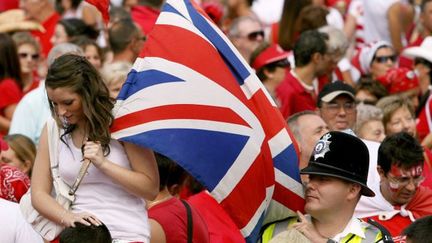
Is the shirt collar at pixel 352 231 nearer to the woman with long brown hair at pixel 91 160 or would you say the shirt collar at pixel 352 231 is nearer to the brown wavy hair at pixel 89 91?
the woman with long brown hair at pixel 91 160

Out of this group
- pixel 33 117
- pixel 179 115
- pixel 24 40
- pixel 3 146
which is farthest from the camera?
pixel 24 40

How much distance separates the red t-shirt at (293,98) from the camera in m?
11.7

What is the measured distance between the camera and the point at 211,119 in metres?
7.53

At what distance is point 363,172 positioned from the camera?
23.8 feet

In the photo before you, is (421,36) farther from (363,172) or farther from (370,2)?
(363,172)

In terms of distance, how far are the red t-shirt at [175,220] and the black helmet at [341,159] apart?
1.11 meters

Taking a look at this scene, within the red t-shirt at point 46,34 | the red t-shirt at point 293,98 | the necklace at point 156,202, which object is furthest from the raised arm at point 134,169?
the red t-shirt at point 46,34

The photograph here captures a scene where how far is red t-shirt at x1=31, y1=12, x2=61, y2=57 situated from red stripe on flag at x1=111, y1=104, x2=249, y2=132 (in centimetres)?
703

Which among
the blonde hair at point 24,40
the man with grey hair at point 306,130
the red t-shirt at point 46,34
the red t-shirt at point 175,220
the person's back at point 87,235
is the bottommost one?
the red t-shirt at point 46,34

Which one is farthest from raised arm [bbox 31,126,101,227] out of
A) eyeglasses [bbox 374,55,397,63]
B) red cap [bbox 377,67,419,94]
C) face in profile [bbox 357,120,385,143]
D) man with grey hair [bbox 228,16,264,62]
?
eyeglasses [bbox 374,55,397,63]

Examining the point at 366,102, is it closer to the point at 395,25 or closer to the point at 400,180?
the point at 400,180

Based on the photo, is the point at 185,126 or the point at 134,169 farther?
the point at 185,126

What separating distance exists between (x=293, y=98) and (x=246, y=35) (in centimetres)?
220

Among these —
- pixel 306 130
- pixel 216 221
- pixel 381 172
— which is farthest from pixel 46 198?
pixel 381 172
